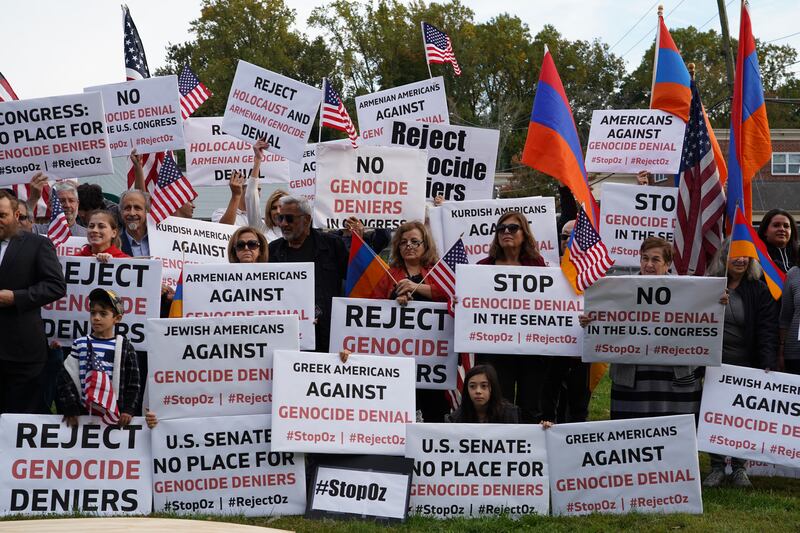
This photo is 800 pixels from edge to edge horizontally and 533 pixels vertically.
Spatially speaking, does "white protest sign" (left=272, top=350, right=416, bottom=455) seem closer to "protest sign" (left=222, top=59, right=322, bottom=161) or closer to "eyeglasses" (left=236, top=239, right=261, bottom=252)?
"eyeglasses" (left=236, top=239, right=261, bottom=252)

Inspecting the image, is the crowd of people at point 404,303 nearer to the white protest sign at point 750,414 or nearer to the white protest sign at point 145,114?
the white protest sign at point 750,414

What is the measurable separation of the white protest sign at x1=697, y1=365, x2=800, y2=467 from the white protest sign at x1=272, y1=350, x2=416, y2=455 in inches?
97.1

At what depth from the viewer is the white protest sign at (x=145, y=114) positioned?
1029 cm

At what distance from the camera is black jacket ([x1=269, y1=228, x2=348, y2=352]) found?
877cm

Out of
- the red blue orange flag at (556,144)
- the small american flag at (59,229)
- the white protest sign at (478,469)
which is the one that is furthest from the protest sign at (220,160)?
the white protest sign at (478,469)

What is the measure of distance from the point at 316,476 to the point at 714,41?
61087mm

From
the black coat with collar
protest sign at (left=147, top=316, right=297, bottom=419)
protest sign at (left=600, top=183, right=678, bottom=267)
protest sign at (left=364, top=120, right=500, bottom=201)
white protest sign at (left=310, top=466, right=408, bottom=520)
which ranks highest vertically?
protest sign at (left=364, top=120, right=500, bottom=201)

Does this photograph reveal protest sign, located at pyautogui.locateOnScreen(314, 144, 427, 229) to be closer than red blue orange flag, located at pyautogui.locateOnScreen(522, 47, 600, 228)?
Yes

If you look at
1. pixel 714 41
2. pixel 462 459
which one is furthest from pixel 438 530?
pixel 714 41

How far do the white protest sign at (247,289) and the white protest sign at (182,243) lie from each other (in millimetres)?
832

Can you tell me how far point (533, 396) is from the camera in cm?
836

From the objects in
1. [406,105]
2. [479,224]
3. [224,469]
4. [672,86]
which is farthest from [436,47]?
[224,469]

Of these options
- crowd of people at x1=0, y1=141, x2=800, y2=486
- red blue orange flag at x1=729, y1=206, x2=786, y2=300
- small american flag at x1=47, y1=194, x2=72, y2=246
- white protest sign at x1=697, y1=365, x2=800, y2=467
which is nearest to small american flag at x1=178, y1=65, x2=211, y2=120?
crowd of people at x1=0, y1=141, x2=800, y2=486

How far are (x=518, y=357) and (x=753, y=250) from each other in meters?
2.14
